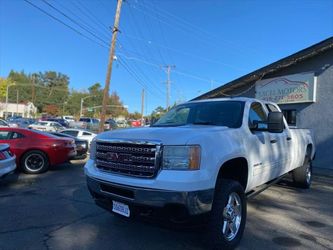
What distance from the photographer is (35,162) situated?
10453mm

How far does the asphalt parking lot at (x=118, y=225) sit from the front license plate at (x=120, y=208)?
0.38 metres

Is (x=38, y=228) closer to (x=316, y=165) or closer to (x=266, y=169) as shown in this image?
(x=266, y=169)

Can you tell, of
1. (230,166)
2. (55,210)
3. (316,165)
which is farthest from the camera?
(316,165)

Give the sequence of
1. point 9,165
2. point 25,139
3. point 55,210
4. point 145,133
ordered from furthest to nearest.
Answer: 1. point 25,139
2. point 9,165
3. point 55,210
4. point 145,133

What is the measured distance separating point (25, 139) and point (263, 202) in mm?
7416

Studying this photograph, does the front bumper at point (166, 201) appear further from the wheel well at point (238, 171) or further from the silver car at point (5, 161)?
the silver car at point (5, 161)

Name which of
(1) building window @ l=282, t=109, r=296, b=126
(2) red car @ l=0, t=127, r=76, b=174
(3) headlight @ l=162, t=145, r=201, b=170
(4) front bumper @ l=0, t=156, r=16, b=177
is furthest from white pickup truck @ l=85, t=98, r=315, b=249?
(1) building window @ l=282, t=109, r=296, b=126

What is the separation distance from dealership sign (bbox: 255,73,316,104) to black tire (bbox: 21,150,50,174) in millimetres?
9491

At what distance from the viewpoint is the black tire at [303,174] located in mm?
8312

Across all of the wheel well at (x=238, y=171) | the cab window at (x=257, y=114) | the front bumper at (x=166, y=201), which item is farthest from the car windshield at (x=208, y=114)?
the front bumper at (x=166, y=201)

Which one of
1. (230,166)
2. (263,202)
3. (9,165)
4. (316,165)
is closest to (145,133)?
(230,166)

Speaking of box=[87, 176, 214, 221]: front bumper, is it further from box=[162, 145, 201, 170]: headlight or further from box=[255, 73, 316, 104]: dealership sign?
box=[255, 73, 316, 104]: dealership sign

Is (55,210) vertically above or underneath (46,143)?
underneath

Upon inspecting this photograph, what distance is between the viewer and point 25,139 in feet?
33.9
